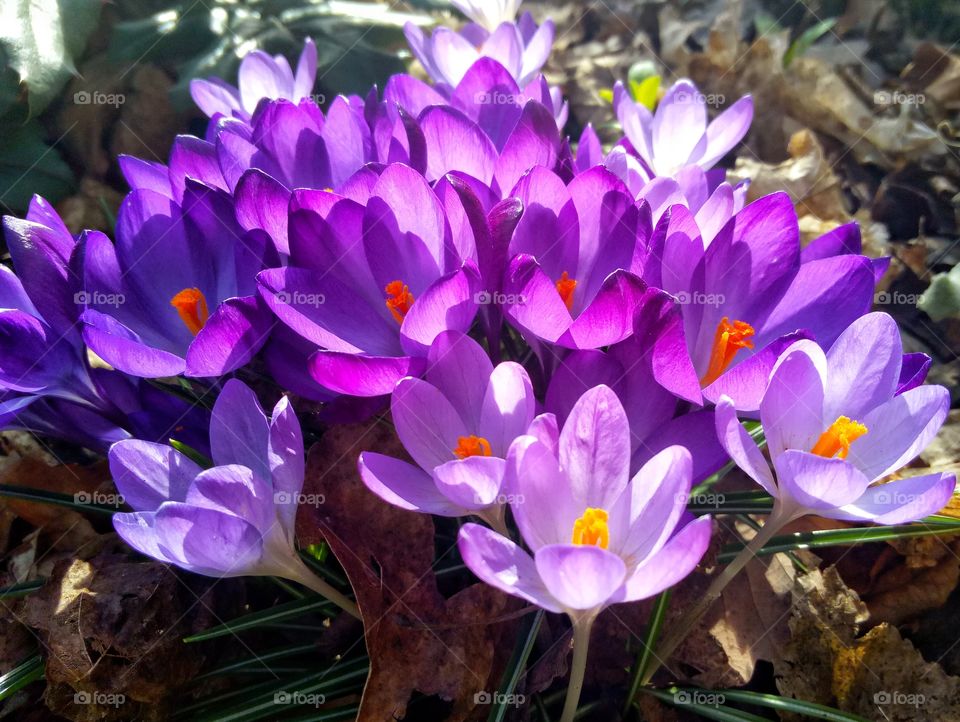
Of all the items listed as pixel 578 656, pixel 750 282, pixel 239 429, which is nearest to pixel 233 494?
pixel 239 429

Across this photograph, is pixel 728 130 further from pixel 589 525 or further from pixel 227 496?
pixel 227 496

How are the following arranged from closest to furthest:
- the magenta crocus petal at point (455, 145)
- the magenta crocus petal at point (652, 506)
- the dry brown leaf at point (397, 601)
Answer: the magenta crocus petal at point (652, 506), the dry brown leaf at point (397, 601), the magenta crocus petal at point (455, 145)

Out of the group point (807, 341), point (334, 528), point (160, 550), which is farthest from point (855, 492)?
point (160, 550)

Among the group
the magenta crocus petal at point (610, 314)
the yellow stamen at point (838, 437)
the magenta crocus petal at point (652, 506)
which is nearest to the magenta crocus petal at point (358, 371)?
the magenta crocus petal at point (610, 314)

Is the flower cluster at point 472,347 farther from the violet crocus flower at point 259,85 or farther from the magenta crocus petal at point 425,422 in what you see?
the violet crocus flower at point 259,85

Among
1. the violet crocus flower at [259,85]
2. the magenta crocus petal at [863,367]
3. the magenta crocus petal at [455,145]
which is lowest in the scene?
the magenta crocus petal at [863,367]

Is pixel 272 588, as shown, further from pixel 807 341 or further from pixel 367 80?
pixel 367 80

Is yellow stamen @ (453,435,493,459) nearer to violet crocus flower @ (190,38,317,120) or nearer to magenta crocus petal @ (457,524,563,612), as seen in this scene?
magenta crocus petal @ (457,524,563,612)

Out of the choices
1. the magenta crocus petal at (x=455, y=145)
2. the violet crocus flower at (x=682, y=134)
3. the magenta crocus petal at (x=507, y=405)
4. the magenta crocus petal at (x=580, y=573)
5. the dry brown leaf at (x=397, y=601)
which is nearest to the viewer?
the magenta crocus petal at (x=580, y=573)
